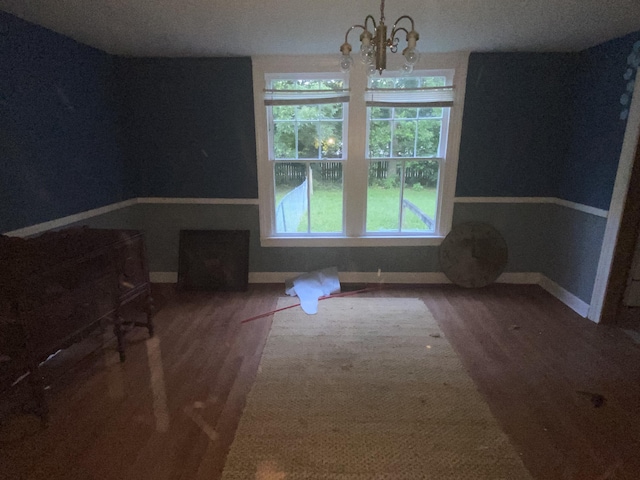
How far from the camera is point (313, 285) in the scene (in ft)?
12.1

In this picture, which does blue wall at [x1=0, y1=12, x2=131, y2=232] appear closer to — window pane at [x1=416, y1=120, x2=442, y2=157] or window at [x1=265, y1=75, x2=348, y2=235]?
window at [x1=265, y1=75, x2=348, y2=235]

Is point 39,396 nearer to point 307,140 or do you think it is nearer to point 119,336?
point 119,336

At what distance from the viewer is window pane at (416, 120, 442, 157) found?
3580mm

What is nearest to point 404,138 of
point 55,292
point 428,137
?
point 428,137

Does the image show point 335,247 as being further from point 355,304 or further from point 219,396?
point 219,396

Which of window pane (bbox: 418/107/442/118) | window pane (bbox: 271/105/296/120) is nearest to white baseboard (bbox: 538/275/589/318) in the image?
window pane (bbox: 418/107/442/118)

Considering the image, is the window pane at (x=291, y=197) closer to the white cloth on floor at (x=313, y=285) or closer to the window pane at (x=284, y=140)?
the window pane at (x=284, y=140)

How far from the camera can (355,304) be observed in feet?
11.2

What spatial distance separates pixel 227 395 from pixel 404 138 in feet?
9.29

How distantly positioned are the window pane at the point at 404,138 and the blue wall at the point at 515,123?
493mm

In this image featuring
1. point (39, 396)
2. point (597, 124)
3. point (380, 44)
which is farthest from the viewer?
point (597, 124)

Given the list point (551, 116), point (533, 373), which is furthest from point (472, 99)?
point (533, 373)

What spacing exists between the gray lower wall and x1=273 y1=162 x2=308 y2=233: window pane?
0.24 meters

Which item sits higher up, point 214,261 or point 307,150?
point 307,150
